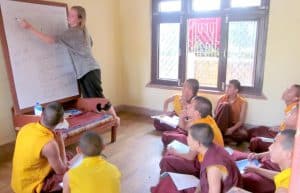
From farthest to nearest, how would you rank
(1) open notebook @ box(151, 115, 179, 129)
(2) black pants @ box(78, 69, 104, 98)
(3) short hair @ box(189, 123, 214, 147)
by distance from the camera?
(1) open notebook @ box(151, 115, 179, 129), (2) black pants @ box(78, 69, 104, 98), (3) short hair @ box(189, 123, 214, 147)

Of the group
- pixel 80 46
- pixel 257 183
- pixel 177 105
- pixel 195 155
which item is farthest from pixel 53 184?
pixel 177 105

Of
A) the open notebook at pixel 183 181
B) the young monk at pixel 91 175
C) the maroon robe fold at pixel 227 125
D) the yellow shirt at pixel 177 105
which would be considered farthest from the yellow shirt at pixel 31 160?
the maroon robe fold at pixel 227 125

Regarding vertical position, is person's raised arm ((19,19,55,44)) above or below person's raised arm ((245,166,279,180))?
above

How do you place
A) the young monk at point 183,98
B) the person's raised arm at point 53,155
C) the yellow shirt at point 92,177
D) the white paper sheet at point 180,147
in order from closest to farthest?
the yellow shirt at point 92,177, the person's raised arm at point 53,155, the white paper sheet at point 180,147, the young monk at point 183,98

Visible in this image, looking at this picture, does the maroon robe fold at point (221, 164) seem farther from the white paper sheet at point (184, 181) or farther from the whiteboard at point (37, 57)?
the whiteboard at point (37, 57)

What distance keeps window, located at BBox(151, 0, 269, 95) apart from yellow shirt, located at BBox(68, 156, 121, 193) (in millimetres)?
2736

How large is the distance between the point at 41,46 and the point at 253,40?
2.66m

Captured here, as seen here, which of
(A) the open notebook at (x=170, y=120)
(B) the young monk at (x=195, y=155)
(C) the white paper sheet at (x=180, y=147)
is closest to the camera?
(B) the young monk at (x=195, y=155)

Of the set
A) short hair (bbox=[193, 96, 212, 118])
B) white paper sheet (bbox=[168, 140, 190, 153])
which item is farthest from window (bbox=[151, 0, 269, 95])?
short hair (bbox=[193, 96, 212, 118])

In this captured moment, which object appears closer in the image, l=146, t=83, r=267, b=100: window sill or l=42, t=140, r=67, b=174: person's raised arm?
l=42, t=140, r=67, b=174: person's raised arm

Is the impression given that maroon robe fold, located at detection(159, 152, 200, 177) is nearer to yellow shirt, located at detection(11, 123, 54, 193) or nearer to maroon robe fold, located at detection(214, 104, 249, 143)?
yellow shirt, located at detection(11, 123, 54, 193)

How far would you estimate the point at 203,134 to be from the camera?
5.68 feet

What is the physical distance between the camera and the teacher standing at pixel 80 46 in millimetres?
3146

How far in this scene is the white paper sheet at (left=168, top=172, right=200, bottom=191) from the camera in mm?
2033
